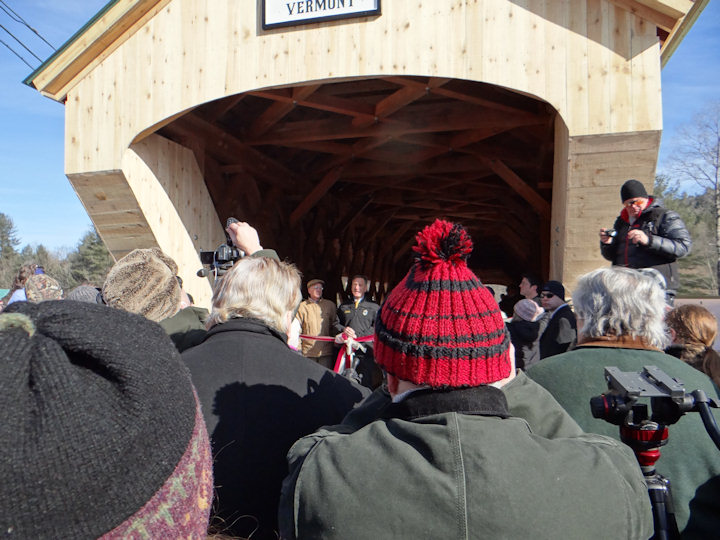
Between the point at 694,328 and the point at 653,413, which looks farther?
the point at 694,328

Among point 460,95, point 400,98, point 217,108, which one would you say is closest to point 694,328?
point 460,95

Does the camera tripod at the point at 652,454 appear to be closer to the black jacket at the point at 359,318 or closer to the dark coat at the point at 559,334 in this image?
the dark coat at the point at 559,334

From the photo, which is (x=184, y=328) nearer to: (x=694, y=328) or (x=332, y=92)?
(x=694, y=328)

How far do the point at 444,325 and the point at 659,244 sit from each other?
356 centimetres

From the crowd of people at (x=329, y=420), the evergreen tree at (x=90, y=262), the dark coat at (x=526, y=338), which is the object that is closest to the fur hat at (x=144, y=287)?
the crowd of people at (x=329, y=420)

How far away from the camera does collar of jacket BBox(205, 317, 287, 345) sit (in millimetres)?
2090

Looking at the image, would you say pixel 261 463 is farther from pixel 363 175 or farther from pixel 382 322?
pixel 363 175

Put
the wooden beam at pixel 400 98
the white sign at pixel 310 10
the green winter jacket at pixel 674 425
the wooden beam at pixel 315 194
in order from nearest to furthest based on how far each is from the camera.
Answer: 1. the green winter jacket at pixel 674 425
2. the white sign at pixel 310 10
3. the wooden beam at pixel 400 98
4. the wooden beam at pixel 315 194

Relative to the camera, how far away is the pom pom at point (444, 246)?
1.31m

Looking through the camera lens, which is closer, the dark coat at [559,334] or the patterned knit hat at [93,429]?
the patterned knit hat at [93,429]

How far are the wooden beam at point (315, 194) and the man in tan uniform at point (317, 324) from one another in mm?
2547

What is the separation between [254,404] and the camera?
190cm

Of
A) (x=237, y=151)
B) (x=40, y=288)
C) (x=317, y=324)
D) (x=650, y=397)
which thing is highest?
(x=237, y=151)

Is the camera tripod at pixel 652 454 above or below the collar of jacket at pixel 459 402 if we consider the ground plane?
below
